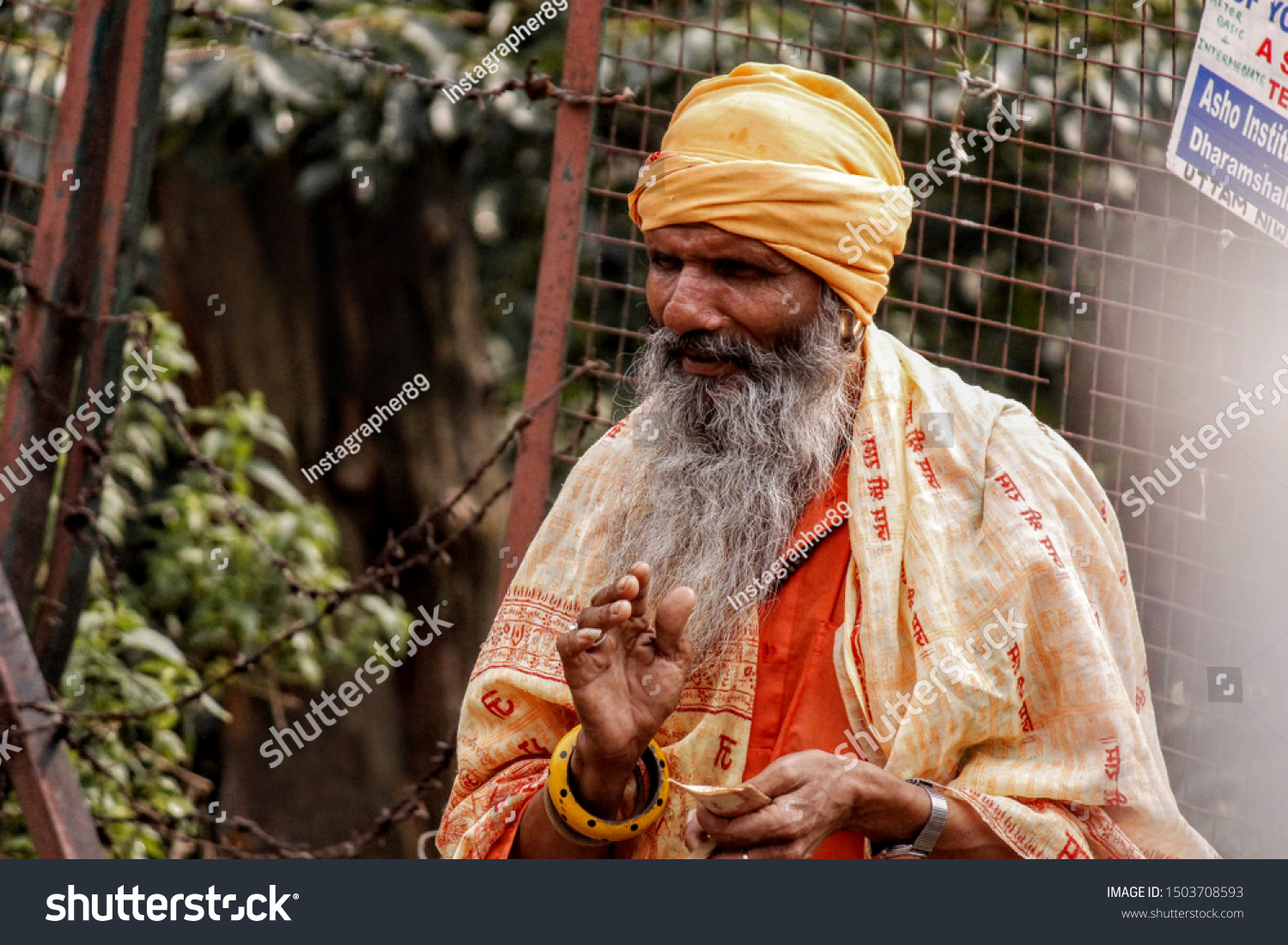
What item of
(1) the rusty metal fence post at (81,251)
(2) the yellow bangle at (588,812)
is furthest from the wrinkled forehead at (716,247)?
(1) the rusty metal fence post at (81,251)

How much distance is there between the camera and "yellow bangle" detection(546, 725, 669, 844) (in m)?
2.29

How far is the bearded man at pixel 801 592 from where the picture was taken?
2238mm

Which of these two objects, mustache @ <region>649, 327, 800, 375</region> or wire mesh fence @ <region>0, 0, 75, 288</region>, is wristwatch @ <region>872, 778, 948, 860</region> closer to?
mustache @ <region>649, 327, 800, 375</region>

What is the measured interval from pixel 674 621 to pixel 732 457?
45cm

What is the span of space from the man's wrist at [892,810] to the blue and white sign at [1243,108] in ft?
5.22

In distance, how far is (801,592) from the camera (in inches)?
97.5

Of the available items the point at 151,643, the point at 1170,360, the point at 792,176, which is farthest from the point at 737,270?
the point at 151,643

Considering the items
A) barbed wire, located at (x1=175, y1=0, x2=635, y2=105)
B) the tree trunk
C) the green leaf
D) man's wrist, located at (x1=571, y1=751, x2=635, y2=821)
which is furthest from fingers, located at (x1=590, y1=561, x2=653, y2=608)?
the tree trunk

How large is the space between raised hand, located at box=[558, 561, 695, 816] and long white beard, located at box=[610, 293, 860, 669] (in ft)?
0.86

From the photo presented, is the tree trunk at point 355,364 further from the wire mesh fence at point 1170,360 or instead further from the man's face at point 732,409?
the man's face at point 732,409

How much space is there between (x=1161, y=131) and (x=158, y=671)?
10.9 feet

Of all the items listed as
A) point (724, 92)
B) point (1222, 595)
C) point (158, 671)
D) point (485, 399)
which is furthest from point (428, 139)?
point (1222, 595)

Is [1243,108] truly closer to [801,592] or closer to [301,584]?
[801,592]

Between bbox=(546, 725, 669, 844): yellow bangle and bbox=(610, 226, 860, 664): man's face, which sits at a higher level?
bbox=(610, 226, 860, 664): man's face
